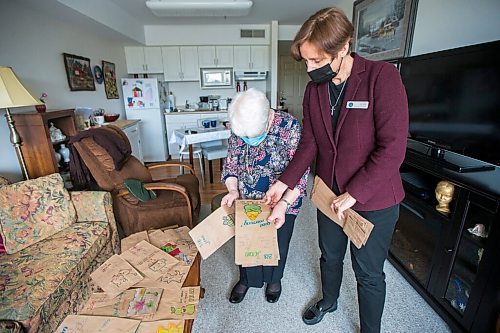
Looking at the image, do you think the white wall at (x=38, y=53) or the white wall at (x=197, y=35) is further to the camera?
the white wall at (x=197, y=35)

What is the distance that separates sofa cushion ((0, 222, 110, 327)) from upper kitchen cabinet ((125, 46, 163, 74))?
3796 millimetres

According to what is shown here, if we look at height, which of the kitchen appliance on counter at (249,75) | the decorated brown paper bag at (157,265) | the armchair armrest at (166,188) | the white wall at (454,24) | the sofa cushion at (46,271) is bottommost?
the sofa cushion at (46,271)

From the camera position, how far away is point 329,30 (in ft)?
2.77

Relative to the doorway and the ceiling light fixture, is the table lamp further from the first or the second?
the doorway

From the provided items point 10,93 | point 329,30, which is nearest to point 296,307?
point 329,30

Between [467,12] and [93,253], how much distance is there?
283 cm

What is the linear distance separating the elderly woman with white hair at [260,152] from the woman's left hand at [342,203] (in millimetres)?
233

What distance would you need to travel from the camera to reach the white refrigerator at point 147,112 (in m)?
4.26

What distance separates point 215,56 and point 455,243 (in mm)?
4577

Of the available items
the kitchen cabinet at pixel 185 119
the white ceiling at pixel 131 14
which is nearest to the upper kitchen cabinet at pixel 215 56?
the white ceiling at pixel 131 14

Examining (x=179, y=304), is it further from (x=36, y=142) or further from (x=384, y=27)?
(x=384, y=27)

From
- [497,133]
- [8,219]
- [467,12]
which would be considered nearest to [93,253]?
[8,219]

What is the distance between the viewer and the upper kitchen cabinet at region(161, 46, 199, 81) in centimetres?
475

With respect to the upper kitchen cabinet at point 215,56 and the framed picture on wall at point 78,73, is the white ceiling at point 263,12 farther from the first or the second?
the framed picture on wall at point 78,73
